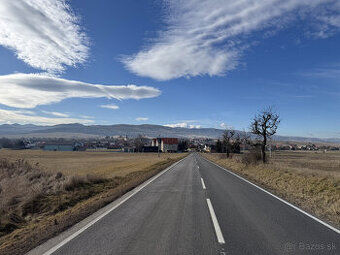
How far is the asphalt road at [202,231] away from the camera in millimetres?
4934

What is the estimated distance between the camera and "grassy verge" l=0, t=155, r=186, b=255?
19.9 feet

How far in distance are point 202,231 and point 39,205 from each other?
7.10 meters

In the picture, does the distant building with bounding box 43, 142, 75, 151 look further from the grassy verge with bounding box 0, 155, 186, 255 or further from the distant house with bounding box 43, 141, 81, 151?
the grassy verge with bounding box 0, 155, 186, 255

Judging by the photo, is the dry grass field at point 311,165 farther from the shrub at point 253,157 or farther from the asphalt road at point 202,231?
the asphalt road at point 202,231

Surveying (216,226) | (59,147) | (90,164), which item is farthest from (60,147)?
(216,226)

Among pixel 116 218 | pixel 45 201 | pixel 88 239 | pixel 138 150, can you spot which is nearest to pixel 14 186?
pixel 45 201

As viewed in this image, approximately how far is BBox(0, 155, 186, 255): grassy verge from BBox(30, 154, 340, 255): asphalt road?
0.78 metres

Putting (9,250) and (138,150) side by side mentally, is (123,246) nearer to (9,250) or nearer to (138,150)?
(9,250)

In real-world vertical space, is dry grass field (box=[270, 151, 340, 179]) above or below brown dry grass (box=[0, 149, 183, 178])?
above

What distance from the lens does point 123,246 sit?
199 inches

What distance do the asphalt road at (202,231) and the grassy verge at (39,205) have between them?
779 mm

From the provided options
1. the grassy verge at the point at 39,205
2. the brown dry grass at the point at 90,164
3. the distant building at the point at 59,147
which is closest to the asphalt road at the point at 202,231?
the grassy verge at the point at 39,205

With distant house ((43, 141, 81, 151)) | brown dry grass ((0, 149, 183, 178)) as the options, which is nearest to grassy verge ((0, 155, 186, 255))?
brown dry grass ((0, 149, 183, 178))

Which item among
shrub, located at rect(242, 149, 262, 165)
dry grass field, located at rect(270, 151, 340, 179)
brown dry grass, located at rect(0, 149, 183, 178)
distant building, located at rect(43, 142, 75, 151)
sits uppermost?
shrub, located at rect(242, 149, 262, 165)
